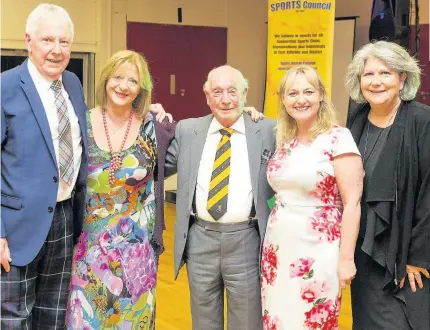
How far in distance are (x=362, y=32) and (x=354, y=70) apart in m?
6.56

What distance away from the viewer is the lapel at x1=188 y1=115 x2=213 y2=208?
9.74ft

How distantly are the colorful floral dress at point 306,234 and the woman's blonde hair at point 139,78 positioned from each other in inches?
27.5

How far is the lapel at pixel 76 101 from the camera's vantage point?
275 cm

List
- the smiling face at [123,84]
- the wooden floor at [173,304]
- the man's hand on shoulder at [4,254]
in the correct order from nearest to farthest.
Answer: the man's hand on shoulder at [4,254] → the smiling face at [123,84] → the wooden floor at [173,304]

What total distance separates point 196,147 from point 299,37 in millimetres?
2957

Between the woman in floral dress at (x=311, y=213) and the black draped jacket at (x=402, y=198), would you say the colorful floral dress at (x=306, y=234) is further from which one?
the black draped jacket at (x=402, y=198)

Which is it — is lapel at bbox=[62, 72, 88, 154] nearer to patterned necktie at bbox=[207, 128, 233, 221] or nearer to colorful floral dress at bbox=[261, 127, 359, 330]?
patterned necktie at bbox=[207, 128, 233, 221]

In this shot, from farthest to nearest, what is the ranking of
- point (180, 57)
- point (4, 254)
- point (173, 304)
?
point (180, 57) < point (173, 304) < point (4, 254)

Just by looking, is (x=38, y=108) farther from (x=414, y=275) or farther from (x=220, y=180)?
(x=414, y=275)

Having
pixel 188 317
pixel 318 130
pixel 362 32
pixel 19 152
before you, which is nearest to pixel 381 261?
pixel 318 130

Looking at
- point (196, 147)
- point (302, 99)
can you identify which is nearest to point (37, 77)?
point (196, 147)

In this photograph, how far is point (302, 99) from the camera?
9.02 feet

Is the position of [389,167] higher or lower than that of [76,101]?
lower

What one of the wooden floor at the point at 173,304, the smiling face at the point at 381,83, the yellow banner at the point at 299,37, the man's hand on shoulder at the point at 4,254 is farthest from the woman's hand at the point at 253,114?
the yellow banner at the point at 299,37
